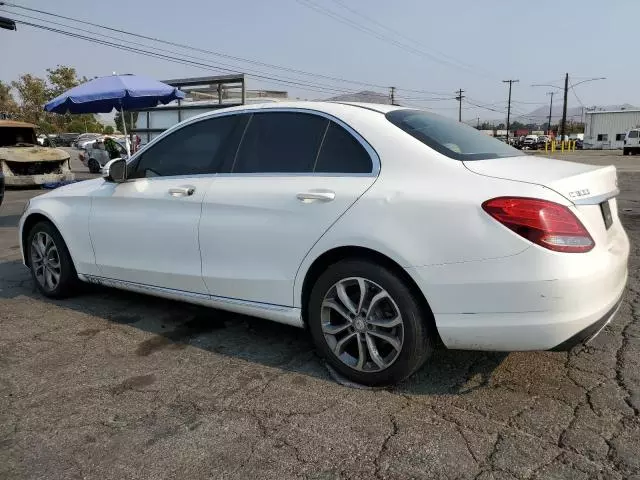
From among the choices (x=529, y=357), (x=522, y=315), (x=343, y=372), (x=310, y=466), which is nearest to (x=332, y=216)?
(x=343, y=372)

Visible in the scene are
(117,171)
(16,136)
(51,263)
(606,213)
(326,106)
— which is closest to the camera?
(606,213)

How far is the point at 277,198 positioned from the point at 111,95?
7.30 m

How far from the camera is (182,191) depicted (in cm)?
373

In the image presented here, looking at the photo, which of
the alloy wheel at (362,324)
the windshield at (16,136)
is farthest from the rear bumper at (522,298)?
the windshield at (16,136)

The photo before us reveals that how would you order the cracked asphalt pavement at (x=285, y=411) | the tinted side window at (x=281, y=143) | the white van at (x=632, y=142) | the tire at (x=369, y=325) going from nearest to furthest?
the cracked asphalt pavement at (x=285, y=411) < the tire at (x=369, y=325) < the tinted side window at (x=281, y=143) < the white van at (x=632, y=142)

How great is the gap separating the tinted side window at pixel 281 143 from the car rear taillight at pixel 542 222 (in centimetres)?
119

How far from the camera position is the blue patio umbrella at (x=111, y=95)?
31.0 feet

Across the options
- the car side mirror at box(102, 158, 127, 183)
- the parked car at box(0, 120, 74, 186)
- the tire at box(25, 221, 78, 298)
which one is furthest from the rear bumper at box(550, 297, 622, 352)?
the parked car at box(0, 120, 74, 186)

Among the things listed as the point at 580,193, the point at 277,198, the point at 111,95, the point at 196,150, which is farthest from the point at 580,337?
the point at 111,95

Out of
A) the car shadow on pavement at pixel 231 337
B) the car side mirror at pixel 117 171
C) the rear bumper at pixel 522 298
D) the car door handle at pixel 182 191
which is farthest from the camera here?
the car side mirror at pixel 117 171

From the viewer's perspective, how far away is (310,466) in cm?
234

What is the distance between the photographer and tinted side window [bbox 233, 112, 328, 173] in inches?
131

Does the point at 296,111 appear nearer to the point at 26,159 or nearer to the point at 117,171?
the point at 117,171

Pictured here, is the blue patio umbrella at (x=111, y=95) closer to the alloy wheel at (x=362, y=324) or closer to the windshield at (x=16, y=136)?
the windshield at (x=16, y=136)
